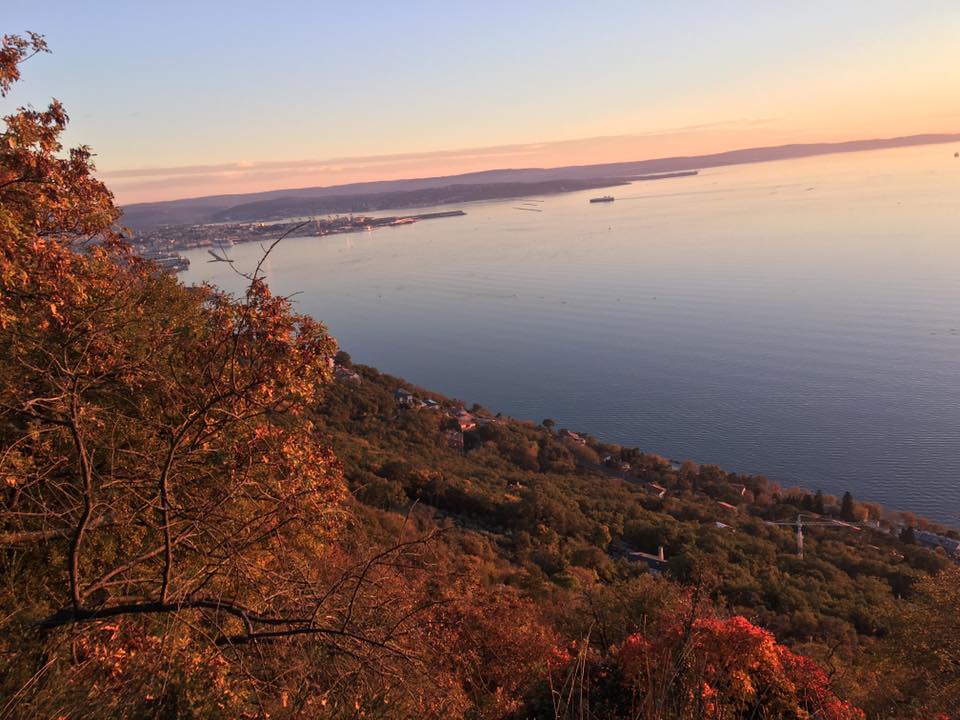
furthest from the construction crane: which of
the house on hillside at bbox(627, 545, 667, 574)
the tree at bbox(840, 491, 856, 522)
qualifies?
the house on hillside at bbox(627, 545, 667, 574)

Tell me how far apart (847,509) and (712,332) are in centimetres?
1952

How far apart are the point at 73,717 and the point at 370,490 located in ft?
41.1

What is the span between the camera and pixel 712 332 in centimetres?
3834

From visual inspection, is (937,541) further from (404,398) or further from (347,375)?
(347,375)

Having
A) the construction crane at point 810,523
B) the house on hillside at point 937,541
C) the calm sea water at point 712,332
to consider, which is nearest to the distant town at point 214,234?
the calm sea water at point 712,332

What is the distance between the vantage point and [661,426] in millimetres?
28438

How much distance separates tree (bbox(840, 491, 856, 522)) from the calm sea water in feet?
7.64

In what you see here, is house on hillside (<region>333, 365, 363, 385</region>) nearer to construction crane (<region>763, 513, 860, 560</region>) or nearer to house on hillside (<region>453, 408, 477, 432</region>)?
house on hillside (<region>453, 408, 477, 432</region>)

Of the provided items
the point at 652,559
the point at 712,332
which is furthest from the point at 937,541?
the point at 712,332

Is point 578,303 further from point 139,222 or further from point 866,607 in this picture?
point 139,222

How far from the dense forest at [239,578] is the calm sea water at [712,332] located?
1483 cm

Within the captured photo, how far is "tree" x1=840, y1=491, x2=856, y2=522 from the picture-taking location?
2023cm

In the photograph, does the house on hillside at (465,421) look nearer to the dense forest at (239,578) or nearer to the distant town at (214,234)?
the dense forest at (239,578)

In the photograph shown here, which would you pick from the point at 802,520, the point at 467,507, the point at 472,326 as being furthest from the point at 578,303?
the point at 467,507
